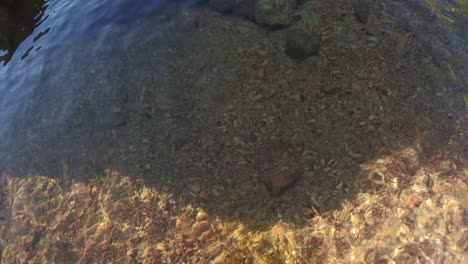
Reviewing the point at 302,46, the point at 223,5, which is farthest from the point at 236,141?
the point at 223,5

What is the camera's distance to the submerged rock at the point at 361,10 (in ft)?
27.2

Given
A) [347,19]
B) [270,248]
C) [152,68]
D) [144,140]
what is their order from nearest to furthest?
[270,248] → [144,140] → [347,19] → [152,68]

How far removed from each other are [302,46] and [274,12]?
160cm

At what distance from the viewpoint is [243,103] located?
24.6 feet

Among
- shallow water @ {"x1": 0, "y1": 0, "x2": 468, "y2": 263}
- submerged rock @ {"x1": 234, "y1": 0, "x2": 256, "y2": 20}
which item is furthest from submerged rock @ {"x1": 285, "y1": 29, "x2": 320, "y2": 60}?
submerged rock @ {"x1": 234, "y1": 0, "x2": 256, "y2": 20}

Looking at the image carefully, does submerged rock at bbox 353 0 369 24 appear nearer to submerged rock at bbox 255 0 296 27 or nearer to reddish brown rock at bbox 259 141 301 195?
submerged rock at bbox 255 0 296 27

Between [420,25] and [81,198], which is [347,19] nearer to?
[420,25]

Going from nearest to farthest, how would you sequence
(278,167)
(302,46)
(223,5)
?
(278,167) → (302,46) → (223,5)

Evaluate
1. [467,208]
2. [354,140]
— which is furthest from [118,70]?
[467,208]

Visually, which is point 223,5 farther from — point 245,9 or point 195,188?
point 195,188

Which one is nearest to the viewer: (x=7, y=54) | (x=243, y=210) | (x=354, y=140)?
(x=243, y=210)

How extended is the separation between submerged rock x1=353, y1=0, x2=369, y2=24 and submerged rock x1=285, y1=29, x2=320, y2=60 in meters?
1.28

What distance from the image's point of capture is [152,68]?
29.5 feet

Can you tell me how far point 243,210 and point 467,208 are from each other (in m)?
3.44
